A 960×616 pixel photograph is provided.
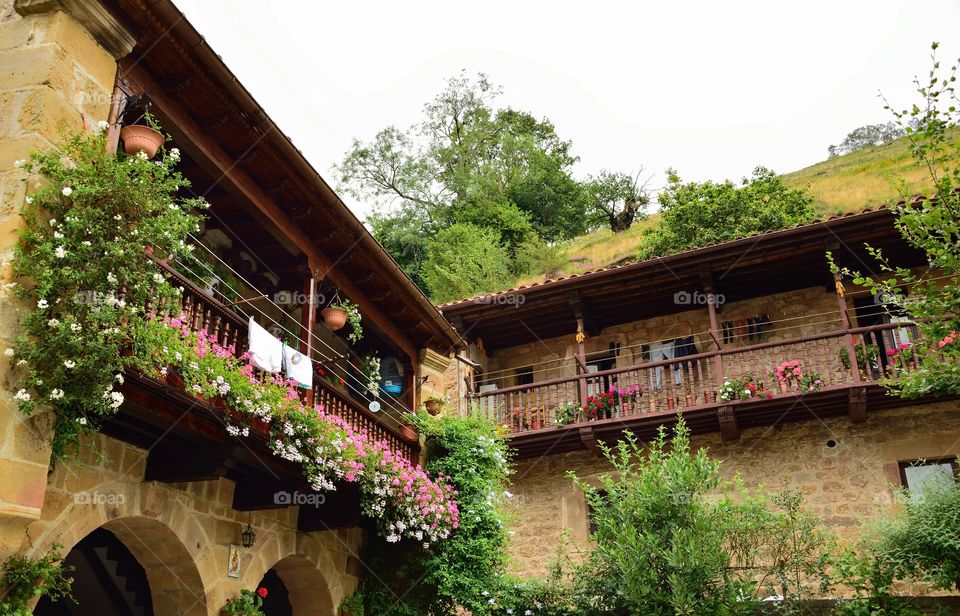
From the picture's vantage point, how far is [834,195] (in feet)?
115

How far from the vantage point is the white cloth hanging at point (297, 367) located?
846 centimetres

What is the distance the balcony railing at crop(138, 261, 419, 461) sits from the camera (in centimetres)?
727

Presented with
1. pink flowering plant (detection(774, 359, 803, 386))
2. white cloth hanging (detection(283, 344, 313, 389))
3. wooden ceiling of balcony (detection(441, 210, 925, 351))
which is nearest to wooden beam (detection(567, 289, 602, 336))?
wooden ceiling of balcony (detection(441, 210, 925, 351))

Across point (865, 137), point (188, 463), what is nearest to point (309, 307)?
point (188, 463)

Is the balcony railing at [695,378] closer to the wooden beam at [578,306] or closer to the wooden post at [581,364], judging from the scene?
the wooden post at [581,364]

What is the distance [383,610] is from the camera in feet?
34.9

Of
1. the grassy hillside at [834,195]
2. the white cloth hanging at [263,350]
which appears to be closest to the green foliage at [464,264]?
the grassy hillside at [834,195]

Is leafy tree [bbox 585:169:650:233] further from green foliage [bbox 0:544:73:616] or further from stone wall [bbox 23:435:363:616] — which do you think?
green foliage [bbox 0:544:73:616]

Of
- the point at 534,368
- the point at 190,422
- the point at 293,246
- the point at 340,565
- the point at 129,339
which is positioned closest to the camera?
the point at 129,339

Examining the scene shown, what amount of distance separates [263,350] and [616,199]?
31.7 metres

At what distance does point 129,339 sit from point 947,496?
9.06 m

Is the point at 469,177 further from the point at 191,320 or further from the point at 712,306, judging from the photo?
the point at 191,320

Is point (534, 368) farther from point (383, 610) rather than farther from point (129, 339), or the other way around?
point (129, 339)

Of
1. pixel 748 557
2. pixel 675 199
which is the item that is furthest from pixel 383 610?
pixel 675 199
